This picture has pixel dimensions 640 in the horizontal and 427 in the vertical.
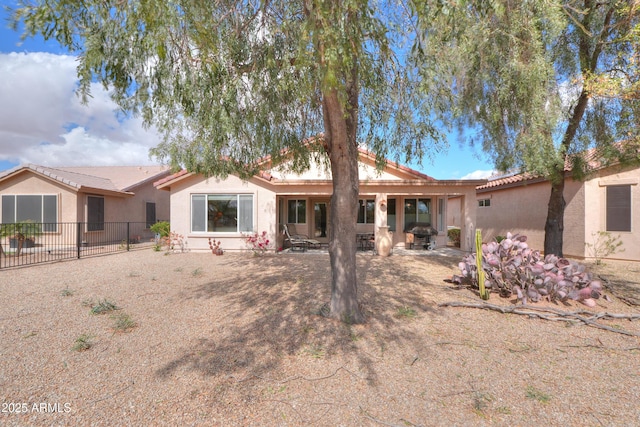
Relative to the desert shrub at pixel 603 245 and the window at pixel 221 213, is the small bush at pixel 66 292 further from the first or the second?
the desert shrub at pixel 603 245

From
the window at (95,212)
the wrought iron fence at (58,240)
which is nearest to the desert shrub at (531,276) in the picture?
the wrought iron fence at (58,240)

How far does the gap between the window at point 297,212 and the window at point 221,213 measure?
276 cm

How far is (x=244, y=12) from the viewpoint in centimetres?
506

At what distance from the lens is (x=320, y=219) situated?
1495 centimetres

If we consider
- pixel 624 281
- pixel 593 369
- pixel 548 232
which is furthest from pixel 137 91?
pixel 624 281

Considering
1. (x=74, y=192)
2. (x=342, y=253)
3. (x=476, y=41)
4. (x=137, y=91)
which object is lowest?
(x=342, y=253)

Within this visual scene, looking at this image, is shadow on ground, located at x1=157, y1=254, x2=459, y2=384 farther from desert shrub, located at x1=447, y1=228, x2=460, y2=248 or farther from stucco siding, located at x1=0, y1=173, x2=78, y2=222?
stucco siding, located at x1=0, y1=173, x2=78, y2=222

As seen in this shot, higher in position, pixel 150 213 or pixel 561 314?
pixel 150 213

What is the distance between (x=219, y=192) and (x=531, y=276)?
35.1 ft

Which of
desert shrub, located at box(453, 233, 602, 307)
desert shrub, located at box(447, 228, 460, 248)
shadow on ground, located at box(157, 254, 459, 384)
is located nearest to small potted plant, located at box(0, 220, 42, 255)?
shadow on ground, located at box(157, 254, 459, 384)

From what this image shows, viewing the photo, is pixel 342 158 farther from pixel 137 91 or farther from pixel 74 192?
pixel 74 192

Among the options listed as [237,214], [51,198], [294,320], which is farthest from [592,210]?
[51,198]

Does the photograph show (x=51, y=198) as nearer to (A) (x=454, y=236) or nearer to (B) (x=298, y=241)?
(B) (x=298, y=241)

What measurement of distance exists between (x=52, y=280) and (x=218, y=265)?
4.04m
